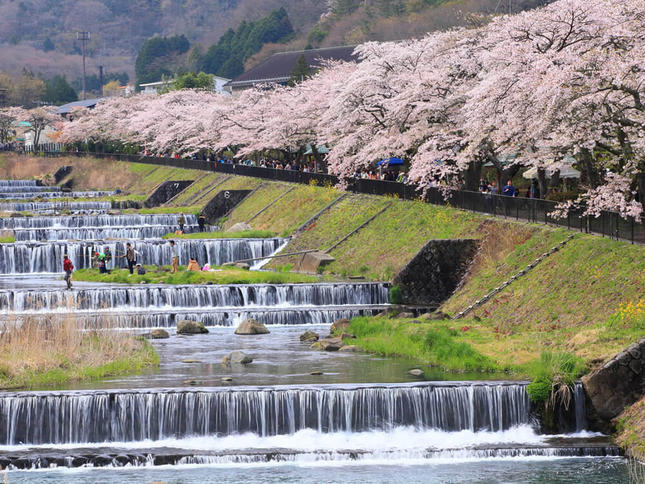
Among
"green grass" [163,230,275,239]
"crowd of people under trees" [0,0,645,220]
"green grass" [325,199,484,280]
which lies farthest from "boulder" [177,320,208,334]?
"green grass" [163,230,275,239]

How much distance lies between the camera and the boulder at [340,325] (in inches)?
1410

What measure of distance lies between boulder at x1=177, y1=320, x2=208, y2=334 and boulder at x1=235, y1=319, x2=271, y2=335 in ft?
4.18

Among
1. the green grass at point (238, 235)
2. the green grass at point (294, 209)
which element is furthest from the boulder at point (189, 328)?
the green grass at point (294, 209)

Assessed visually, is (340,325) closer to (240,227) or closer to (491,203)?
(491,203)

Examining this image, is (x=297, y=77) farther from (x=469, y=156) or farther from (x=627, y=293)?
(x=627, y=293)

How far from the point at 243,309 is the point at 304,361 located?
10195 mm

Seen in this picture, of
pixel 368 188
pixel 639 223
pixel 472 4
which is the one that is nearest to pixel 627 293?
pixel 639 223

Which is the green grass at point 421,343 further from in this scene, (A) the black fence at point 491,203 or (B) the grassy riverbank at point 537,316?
(A) the black fence at point 491,203

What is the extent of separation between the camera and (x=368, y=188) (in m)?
56.9

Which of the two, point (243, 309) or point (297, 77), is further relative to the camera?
point (297, 77)

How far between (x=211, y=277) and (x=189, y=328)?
8632mm

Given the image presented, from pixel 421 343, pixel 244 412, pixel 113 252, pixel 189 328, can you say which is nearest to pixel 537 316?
pixel 421 343

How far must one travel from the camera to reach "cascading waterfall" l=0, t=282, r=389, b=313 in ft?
133

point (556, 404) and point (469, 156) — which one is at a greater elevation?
point (469, 156)
